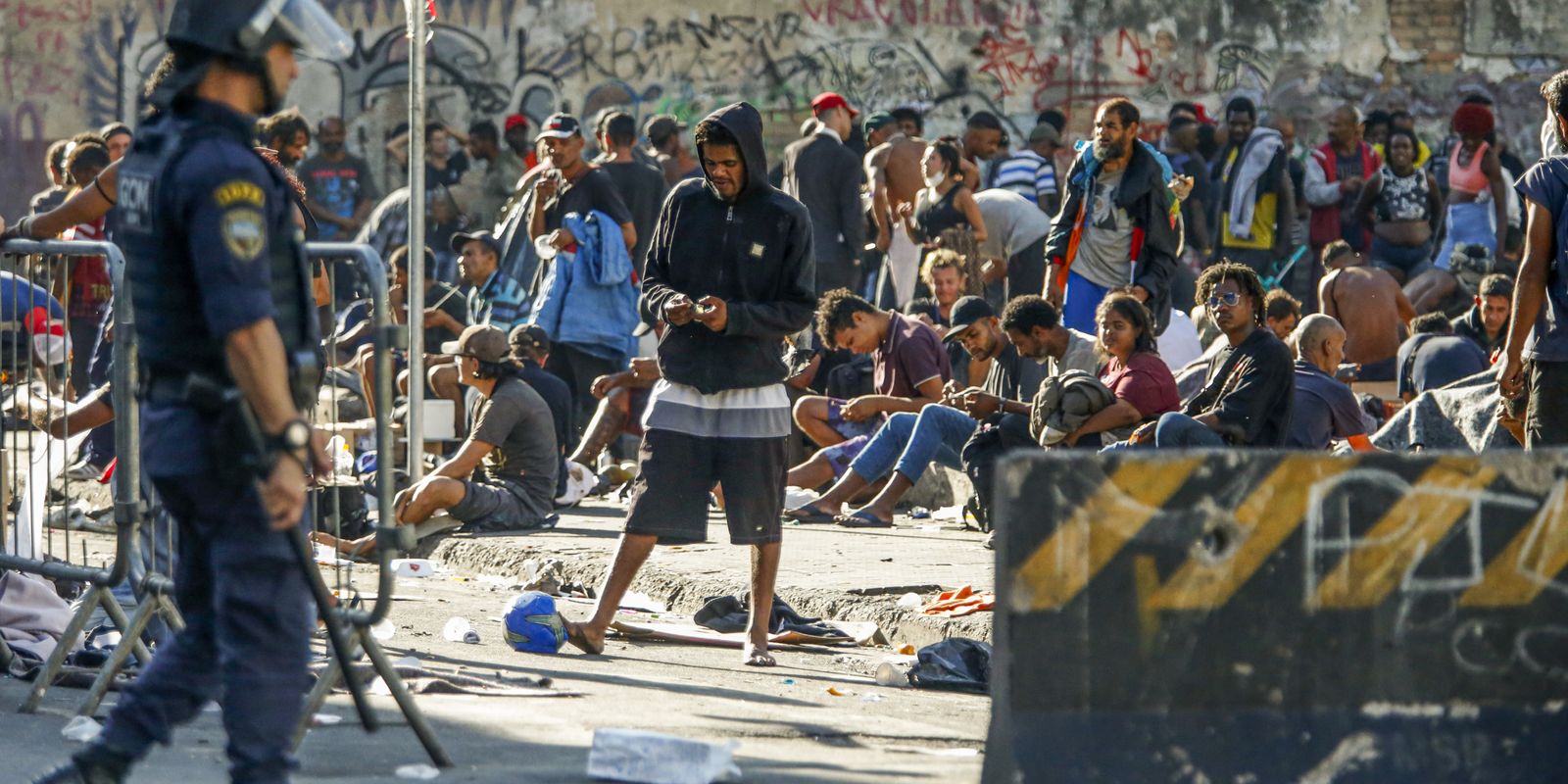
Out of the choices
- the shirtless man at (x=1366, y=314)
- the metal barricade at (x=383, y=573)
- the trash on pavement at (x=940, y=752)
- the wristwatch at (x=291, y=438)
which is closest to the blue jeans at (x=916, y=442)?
the shirtless man at (x=1366, y=314)

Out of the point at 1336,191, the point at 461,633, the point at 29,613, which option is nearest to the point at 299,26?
the point at 29,613

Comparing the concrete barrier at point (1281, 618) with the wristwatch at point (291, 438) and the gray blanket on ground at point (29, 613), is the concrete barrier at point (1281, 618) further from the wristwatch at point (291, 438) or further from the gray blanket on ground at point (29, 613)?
the gray blanket on ground at point (29, 613)

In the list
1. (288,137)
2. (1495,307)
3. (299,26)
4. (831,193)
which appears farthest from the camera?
(831,193)

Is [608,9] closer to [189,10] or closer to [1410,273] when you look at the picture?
[1410,273]

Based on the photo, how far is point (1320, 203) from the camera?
17.0 meters

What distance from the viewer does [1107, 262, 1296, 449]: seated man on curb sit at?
8422 millimetres

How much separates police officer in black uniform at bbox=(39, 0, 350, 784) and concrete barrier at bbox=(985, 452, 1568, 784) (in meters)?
1.42

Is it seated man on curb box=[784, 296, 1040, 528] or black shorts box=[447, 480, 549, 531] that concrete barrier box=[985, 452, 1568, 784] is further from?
black shorts box=[447, 480, 549, 531]

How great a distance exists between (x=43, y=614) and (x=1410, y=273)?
38.1 ft

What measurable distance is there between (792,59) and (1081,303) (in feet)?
28.6

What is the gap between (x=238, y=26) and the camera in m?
4.00

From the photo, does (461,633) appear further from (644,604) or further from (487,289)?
(487,289)

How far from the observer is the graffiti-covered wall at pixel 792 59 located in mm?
18844

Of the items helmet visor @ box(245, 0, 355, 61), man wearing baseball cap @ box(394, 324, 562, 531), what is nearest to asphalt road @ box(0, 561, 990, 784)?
helmet visor @ box(245, 0, 355, 61)
